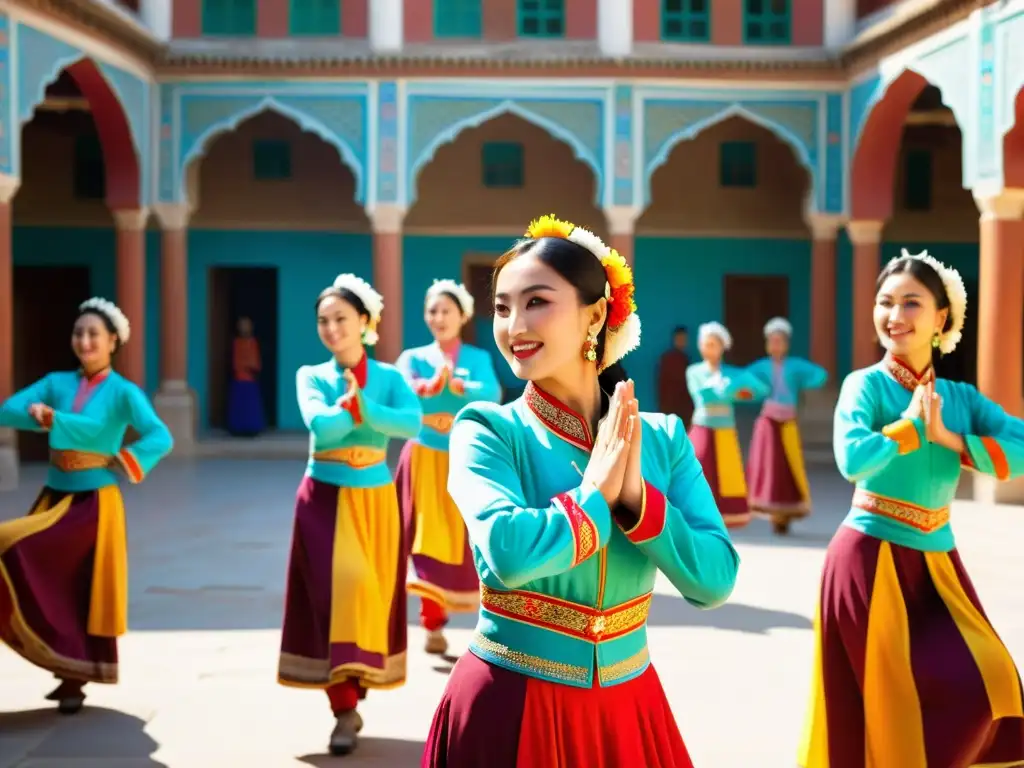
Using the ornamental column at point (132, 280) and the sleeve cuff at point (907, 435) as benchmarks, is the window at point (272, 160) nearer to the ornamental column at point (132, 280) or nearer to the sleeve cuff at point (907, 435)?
the ornamental column at point (132, 280)

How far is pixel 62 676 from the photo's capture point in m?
4.91

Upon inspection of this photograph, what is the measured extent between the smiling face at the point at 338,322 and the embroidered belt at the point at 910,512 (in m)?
2.04

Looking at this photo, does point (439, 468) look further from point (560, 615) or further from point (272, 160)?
point (272, 160)

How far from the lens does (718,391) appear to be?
32.1ft

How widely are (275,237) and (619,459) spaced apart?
16.9m

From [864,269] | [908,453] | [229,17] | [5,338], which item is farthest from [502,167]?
[908,453]

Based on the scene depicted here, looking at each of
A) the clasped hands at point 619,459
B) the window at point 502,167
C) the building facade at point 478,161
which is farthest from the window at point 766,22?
the clasped hands at point 619,459

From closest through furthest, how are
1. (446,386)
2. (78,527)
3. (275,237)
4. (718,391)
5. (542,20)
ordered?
(78,527) < (446,386) < (718,391) < (542,20) < (275,237)

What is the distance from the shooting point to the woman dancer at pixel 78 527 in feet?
16.0

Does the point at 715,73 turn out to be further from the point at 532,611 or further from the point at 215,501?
the point at 532,611

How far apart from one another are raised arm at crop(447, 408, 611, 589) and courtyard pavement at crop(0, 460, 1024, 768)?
2428 mm

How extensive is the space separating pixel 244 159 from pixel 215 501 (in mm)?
8124

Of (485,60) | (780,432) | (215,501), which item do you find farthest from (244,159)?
(780,432)

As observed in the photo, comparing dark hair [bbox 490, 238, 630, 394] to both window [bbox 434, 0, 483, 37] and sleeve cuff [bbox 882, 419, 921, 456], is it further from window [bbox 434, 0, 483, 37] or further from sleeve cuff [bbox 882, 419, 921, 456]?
window [bbox 434, 0, 483, 37]
